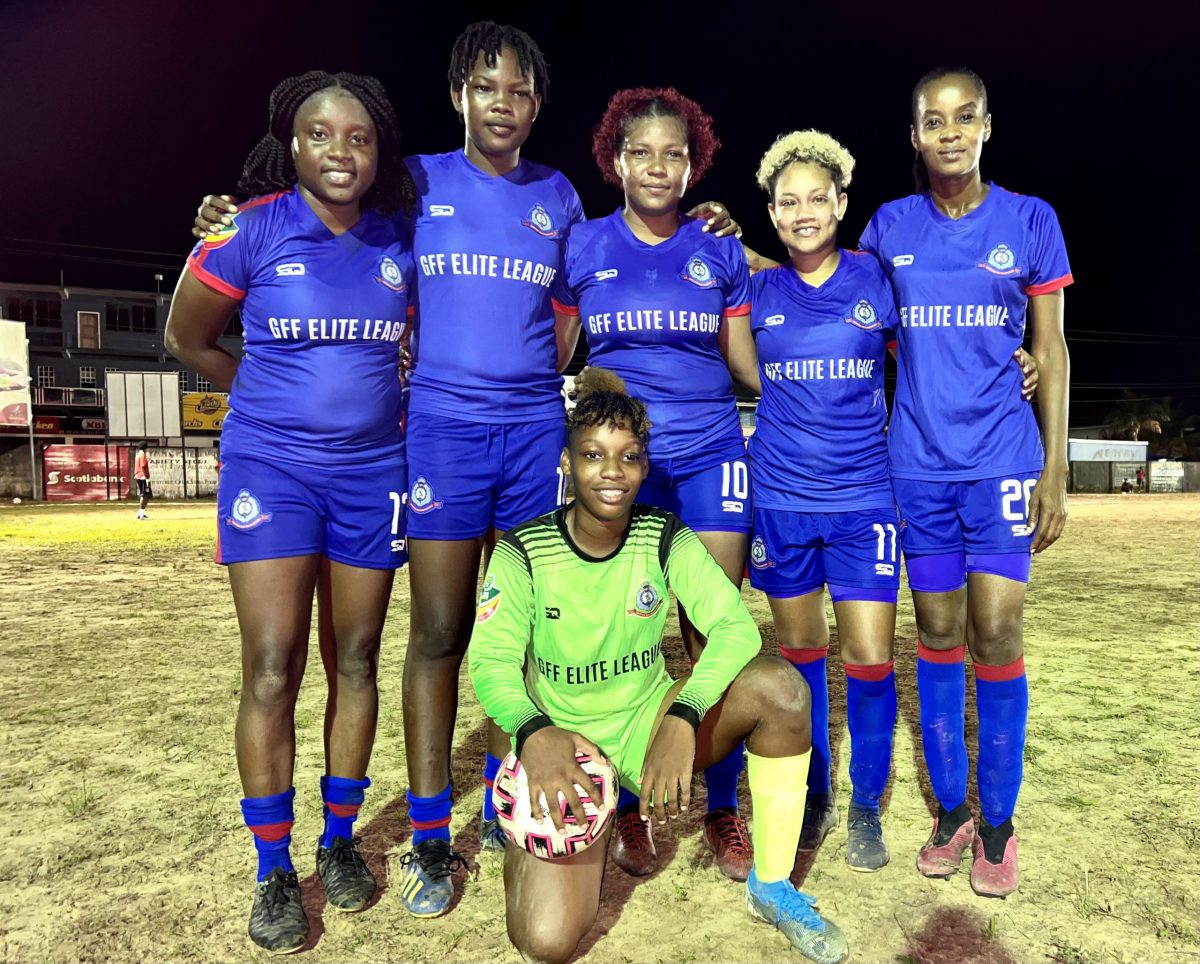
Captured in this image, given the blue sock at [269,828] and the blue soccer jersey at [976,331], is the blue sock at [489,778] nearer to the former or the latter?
the blue sock at [269,828]

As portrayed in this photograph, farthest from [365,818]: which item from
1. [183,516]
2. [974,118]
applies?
[183,516]

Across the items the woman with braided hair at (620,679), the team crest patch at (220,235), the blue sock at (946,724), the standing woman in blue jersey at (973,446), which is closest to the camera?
the woman with braided hair at (620,679)

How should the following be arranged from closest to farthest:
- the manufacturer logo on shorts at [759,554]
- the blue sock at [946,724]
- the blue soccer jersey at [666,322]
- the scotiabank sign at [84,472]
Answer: the blue sock at [946,724], the blue soccer jersey at [666,322], the manufacturer logo on shorts at [759,554], the scotiabank sign at [84,472]

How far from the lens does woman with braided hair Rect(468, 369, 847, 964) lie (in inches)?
97.3

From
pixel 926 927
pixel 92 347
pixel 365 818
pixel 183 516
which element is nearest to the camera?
pixel 926 927

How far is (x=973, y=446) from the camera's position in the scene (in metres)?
3.22

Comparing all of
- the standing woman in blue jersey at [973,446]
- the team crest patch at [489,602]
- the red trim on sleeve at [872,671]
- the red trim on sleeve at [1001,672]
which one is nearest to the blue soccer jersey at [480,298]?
the team crest patch at [489,602]

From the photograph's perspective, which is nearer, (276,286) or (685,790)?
(685,790)

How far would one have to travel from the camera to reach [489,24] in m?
3.38

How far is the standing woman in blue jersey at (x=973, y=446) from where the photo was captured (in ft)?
10.5

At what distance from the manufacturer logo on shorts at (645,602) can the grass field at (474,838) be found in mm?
1060

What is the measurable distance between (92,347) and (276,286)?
5531 cm

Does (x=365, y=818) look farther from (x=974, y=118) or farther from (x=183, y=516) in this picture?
(x=183, y=516)

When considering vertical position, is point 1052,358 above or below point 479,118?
below
